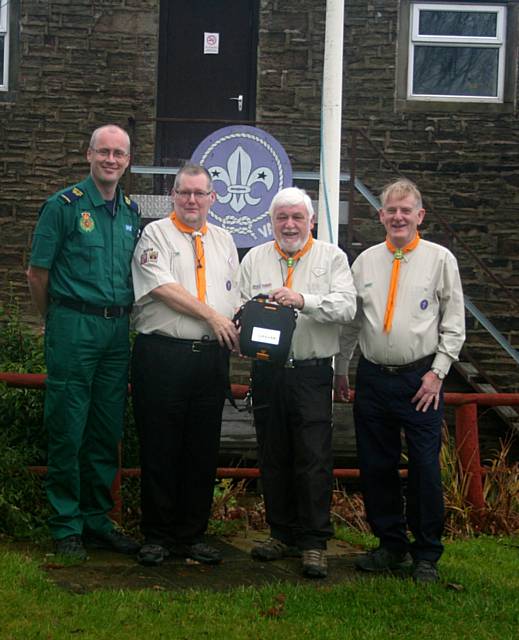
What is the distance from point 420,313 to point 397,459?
2.40ft

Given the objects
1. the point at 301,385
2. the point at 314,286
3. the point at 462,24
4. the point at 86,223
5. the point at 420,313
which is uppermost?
the point at 462,24

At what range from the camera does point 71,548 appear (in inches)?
199

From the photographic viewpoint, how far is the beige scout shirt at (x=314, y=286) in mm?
4957

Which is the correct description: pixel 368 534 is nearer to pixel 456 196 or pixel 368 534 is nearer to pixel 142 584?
pixel 142 584

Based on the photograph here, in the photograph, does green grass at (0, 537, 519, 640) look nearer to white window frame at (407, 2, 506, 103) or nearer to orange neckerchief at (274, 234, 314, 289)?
orange neckerchief at (274, 234, 314, 289)

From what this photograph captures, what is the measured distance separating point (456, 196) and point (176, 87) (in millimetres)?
3426

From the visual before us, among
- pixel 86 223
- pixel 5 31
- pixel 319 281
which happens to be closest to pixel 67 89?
pixel 5 31

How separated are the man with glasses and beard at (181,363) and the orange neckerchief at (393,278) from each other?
0.73m

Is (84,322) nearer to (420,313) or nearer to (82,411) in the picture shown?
(82,411)

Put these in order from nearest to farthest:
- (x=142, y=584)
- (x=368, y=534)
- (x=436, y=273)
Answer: (x=142, y=584)
(x=436, y=273)
(x=368, y=534)

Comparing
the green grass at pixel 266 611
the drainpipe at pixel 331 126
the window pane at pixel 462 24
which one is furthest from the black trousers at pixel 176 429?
the window pane at pixel 462 24

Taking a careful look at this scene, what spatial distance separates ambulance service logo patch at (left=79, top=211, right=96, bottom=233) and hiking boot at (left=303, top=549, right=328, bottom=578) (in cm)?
186

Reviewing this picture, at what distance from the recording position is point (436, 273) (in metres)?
5.00

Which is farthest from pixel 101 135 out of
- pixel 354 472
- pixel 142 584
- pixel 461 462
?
pixel 461 462
